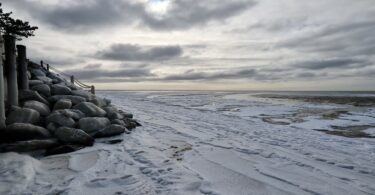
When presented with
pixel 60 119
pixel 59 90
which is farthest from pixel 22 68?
pixel 60 119

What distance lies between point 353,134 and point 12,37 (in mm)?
13973

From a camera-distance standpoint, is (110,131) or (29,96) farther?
(29,96)

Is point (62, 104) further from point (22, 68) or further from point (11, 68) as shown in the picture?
point (22, 68)

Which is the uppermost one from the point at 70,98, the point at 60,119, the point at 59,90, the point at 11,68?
the point at 11,68

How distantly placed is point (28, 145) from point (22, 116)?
1.91 meters

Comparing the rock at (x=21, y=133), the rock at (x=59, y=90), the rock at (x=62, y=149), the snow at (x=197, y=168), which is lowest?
the snow at (x=197, y=168)

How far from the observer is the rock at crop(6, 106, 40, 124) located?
29.7 ft

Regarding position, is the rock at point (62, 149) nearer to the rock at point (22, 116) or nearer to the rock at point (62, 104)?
the rock at point (22, 116)

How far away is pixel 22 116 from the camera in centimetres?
920

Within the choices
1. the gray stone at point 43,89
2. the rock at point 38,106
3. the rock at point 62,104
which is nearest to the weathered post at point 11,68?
the rock at point 38,106

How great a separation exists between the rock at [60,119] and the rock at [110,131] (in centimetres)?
96

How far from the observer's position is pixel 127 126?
1169 cm

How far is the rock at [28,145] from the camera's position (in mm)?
7422

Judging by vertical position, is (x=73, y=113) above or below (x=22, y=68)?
below
